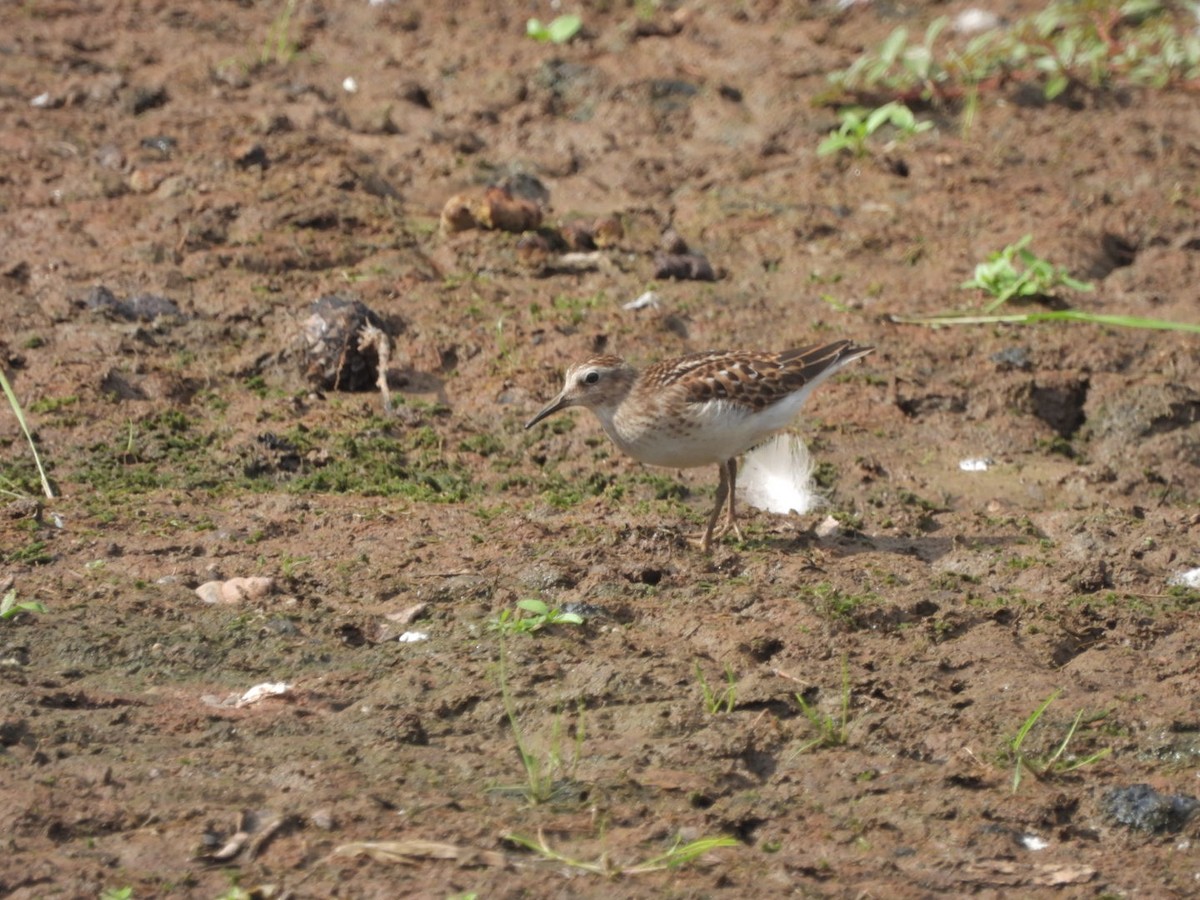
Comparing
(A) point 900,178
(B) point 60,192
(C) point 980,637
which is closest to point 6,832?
(C) point 980,637

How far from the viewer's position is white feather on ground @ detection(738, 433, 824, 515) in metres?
7.39

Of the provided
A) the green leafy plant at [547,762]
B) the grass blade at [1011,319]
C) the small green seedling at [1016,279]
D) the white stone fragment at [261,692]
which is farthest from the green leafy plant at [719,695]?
the small green seedling at [1016,279]

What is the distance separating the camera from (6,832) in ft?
13.8

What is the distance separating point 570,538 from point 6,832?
281cm

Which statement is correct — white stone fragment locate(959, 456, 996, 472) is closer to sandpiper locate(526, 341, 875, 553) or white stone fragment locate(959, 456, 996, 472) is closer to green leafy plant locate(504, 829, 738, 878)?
sandpiper locate(526, 341, 875, 553)

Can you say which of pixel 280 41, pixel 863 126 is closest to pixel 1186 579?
pixel 863 126

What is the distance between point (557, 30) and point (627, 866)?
8.50 metres

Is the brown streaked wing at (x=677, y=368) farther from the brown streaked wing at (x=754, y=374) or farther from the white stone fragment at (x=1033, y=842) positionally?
the white stone fragment at (x=1033, y=842)

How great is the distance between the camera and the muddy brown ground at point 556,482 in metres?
4.58

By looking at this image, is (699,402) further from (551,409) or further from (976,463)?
(976,463)

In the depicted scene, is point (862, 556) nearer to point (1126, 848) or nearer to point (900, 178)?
point (1126, 848)

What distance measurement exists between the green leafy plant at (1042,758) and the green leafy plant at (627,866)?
112 cm

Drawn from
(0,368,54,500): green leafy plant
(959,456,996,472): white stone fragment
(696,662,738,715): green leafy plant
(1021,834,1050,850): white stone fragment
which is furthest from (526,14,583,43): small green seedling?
(1021,834,1050,850): white stone fragment

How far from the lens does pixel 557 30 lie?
11.6m
